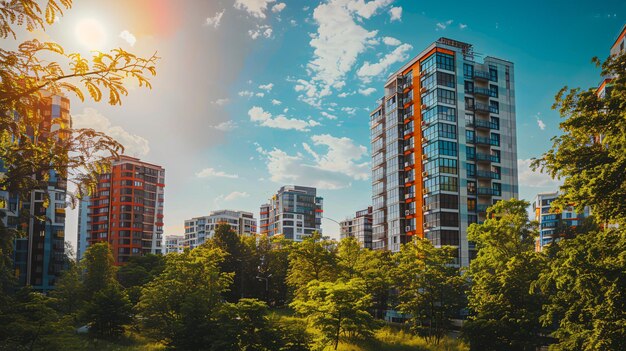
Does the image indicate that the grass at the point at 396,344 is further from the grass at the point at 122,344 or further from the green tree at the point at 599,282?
the green tree at the point at 599,282

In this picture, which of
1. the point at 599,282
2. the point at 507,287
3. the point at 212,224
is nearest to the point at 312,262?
the point at 507,287

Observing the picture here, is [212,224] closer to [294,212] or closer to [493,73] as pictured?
[294,212]

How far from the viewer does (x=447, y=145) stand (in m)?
64.3

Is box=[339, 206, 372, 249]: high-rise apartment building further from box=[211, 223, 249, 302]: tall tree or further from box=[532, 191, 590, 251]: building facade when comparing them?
box=[211, 223, 249, 302]: tall tree

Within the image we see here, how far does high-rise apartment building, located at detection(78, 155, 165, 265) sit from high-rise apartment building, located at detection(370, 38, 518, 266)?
202ft

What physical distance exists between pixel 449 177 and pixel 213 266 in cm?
3952

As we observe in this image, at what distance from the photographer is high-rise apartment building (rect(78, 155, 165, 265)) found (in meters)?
104

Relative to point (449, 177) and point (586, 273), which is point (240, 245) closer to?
point (449, 177)

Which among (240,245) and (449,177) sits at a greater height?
(449,177)

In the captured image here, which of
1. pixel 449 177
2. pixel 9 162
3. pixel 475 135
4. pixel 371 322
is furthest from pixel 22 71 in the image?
pixel 475 135

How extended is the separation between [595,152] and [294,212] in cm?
13511

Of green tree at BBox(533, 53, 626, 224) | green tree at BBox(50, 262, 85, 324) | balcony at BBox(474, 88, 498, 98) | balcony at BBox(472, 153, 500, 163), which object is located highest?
balcony at BBox(474, 88, 498, 98)

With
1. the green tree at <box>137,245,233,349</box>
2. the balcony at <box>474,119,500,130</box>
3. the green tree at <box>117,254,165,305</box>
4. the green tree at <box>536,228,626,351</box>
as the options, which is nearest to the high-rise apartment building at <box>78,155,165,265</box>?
the green tree at <box>117,254,165,305</box>

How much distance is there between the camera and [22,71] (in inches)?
248
